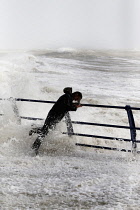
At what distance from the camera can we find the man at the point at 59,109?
218 inches

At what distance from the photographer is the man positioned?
18.1ft

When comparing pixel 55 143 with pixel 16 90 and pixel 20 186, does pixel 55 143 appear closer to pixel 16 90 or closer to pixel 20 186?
pixel 20 186

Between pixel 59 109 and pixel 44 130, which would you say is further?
pixel 44 130

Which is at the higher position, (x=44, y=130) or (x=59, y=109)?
(x=59, y=109)

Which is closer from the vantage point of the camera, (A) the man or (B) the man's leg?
(A) the man

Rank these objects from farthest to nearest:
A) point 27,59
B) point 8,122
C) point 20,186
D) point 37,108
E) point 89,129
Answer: point 27,59 < point 37,108 < point 89,129 < point 8,122 < point 20,186

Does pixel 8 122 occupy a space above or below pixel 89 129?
above

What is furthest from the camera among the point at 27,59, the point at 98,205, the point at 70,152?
the point at 27,59

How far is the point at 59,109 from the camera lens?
566 centimetres

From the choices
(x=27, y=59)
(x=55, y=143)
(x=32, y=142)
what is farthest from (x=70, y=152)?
(x=27, y=59)

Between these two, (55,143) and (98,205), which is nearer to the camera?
(98,205)

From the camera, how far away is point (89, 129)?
8867mm

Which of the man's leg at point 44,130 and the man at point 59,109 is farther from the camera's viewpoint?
the man's leg at point 44,130

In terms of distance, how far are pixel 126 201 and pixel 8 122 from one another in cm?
408
